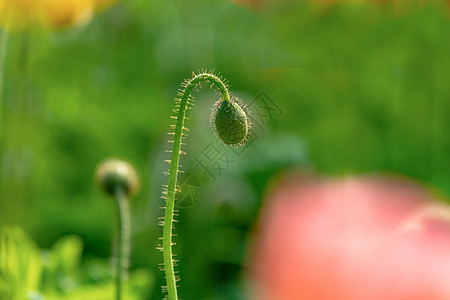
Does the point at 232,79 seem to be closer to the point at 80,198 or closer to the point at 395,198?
the point at 80,198

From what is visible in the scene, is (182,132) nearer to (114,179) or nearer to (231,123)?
(231,123)

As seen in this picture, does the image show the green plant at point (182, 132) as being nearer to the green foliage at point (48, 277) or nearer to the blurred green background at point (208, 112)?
the green foliage at point (48, 277)

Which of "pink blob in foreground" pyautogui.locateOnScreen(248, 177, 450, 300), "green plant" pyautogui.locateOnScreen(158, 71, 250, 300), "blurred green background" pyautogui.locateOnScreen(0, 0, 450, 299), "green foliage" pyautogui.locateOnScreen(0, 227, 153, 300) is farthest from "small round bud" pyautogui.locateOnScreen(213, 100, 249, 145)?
"blurred green background" pyautogui.locateOnScreen(0, 0, 450, 299)

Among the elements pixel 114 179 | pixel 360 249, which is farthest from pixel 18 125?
pixel 360 249

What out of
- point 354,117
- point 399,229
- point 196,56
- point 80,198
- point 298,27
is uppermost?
point 298,27

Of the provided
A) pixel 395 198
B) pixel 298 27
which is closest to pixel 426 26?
pixel 298 27

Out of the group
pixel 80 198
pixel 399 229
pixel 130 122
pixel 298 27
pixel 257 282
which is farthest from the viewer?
pixel 298 27

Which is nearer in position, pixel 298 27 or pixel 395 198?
pixel 395 198
